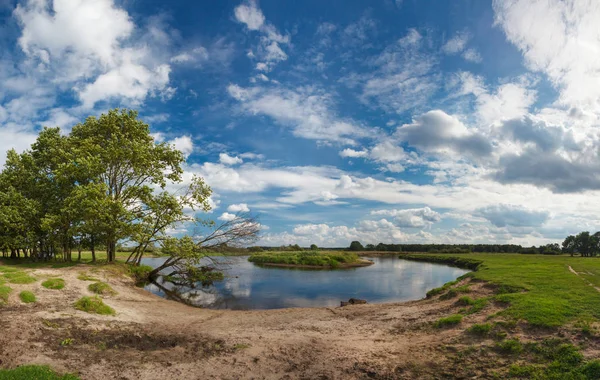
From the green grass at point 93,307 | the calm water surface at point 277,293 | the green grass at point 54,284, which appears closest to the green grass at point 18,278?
the green grass at point 54,284

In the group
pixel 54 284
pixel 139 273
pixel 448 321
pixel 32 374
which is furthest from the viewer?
pixel 139 273

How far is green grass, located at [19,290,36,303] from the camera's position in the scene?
16000 millimetres

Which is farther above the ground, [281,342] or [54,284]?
[54,284]

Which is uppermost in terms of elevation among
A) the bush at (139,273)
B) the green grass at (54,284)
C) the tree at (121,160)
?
the tree at (121,160)

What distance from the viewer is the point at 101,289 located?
20.6 m

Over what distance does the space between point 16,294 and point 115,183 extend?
16501 millimetres

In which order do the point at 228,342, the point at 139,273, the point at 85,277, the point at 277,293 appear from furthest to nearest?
the point at 139,273
the point at 277,293
the point at 85,277
the point at 228,342

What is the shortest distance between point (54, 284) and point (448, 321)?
21.3 m

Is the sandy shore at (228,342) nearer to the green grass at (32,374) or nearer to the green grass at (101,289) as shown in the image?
the green grass at (32,374)

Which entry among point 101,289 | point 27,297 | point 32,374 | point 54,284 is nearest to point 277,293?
point 101,289

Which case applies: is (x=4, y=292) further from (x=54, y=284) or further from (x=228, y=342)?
(x=228, y=342)

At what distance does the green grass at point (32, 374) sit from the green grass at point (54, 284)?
12.0 metres

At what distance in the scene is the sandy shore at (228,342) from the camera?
959 cm

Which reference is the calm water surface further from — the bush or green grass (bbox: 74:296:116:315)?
green grass (bbox: 74:296:116:315)
